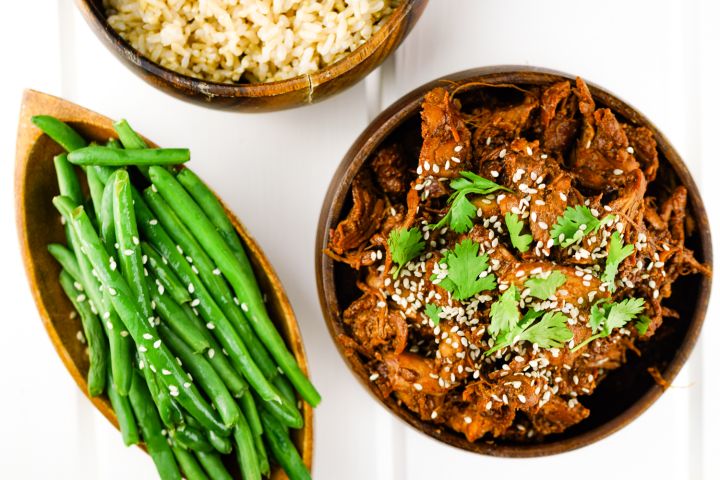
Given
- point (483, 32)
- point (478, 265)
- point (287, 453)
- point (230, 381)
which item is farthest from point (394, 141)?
point (287, 453)

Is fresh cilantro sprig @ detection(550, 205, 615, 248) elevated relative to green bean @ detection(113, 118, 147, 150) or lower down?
lower down

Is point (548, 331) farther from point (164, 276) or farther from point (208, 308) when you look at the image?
point (164, 276)

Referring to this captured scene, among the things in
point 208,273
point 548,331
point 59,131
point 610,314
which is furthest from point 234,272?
point 610,314

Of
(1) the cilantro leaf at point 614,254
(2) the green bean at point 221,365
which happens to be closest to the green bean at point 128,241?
(2) the green bean at point 221,365

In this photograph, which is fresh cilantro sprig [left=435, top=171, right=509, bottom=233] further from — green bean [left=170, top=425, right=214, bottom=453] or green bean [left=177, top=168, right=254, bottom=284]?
green bean [left=170, top=425, right=214, bottom=453]

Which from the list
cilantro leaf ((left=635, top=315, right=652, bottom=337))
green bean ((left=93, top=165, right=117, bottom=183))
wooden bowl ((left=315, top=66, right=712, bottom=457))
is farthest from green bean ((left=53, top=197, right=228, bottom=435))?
cilantro leaf ((left=635, top=315, right=652, bottom=337))

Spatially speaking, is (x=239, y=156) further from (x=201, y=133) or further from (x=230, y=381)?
(x=230, y=381)
